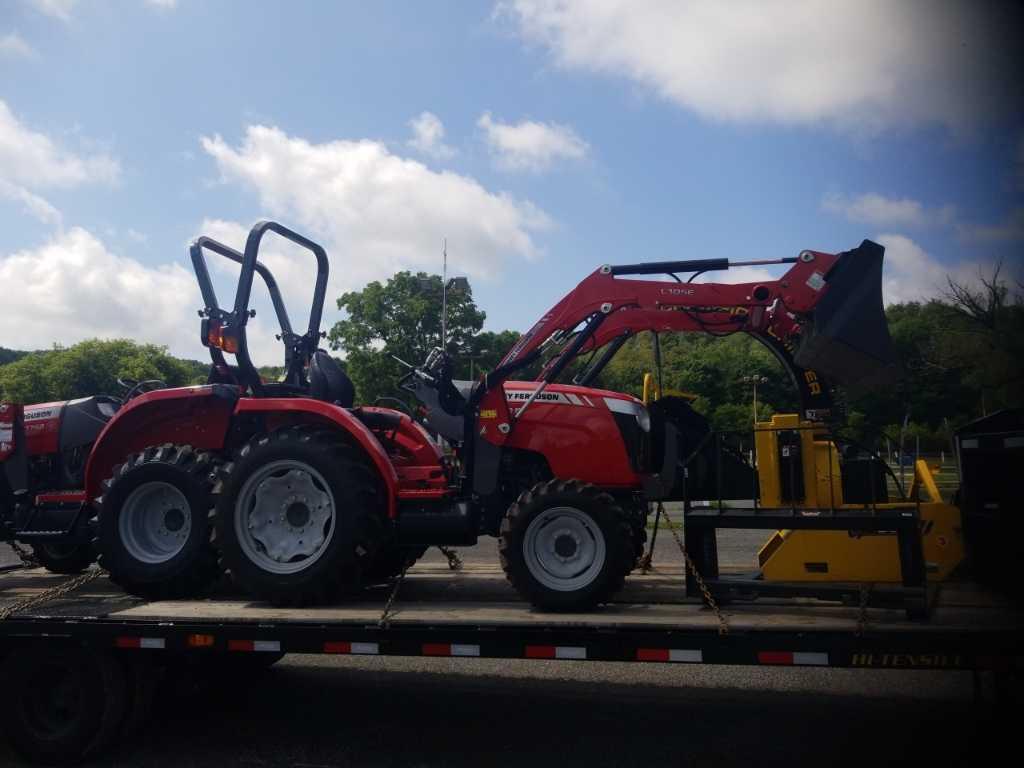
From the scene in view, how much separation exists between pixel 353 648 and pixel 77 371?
46.5 metres

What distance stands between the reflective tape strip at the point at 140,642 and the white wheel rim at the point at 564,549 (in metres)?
2.21

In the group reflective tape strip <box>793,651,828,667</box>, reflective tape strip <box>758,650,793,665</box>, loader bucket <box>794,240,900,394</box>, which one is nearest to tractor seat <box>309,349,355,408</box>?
loader bucket <box>794,240,900,394</box>

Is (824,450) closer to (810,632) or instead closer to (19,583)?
(810,632)

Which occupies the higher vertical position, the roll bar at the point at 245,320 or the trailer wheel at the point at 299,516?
the roll bar at the point at 245,320

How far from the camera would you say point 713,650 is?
4.19m

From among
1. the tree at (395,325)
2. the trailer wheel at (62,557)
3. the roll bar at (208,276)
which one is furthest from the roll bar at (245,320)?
the tree at (395,325)

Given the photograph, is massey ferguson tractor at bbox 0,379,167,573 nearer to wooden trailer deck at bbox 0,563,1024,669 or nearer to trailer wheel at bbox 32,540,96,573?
trailer wheel at bbox 32,540,96,573

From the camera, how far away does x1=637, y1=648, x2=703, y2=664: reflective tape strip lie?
165 inches

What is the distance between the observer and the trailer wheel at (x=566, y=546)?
16.4ft

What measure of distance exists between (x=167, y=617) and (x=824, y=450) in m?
4.56

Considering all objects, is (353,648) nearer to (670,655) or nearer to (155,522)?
(670,655)

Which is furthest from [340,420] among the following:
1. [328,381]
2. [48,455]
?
[48,455]

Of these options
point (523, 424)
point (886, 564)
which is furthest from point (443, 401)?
point (886, 564)

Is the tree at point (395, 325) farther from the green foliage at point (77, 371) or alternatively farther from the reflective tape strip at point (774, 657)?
the reflective tape strip at point (774, 657)
